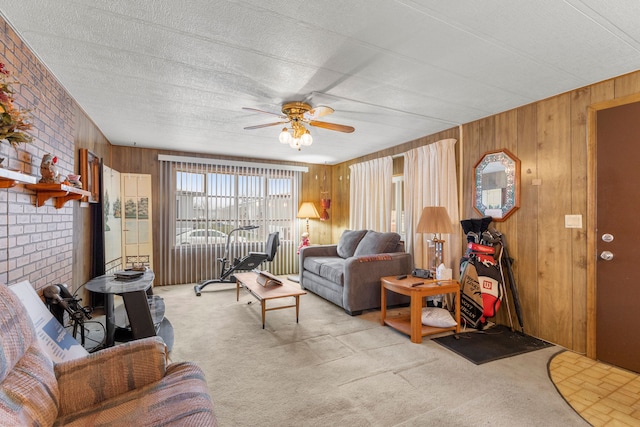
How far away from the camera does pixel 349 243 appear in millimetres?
4988

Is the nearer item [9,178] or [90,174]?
[9,178]

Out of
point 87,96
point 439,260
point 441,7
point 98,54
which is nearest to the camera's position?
point 441,7

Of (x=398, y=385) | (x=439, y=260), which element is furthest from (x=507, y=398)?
(x=439, y=260)

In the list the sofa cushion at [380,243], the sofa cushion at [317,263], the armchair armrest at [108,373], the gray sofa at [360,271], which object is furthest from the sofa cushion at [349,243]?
the armchair armrest at [108,373]

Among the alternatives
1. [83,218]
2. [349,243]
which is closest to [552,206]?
[349,243]

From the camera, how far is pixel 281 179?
630cm

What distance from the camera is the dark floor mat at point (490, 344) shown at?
266 cm

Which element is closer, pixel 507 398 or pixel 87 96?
pixel 507 398

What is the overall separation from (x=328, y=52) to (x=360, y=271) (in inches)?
96.8

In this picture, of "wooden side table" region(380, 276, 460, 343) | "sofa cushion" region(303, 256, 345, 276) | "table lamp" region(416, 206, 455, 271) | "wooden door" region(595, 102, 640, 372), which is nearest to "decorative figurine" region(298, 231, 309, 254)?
"sofa cushion" region(303, 256, 345, 276)

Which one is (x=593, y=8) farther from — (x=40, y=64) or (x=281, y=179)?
(x=281, y=179)

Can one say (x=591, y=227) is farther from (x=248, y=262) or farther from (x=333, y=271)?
(x=248, y=262)

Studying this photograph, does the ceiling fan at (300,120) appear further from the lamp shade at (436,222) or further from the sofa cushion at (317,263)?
the sofa cushion at (317,263)

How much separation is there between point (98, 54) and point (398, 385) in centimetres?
309
